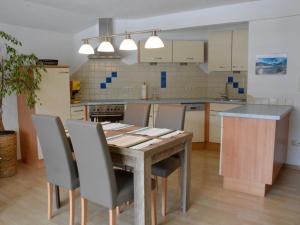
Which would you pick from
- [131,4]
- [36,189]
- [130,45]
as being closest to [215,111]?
[131,4]

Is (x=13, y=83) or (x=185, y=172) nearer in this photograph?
(x=185, y=172)

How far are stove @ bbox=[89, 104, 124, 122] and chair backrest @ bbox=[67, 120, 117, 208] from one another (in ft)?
7.69

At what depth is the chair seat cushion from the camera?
8.21ft

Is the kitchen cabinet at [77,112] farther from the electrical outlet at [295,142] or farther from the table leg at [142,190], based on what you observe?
the electrical outlet at [295,142]

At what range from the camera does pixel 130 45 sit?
2521mm

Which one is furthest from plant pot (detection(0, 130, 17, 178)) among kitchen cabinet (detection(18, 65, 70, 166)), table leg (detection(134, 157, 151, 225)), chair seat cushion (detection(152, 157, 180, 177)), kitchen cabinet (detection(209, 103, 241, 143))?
kitchen cabinet (detection(209, 103, 241, 143))

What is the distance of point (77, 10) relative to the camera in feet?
13.3

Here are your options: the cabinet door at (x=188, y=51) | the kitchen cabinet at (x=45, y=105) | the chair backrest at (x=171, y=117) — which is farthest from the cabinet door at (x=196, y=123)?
the kitchen cabinet at (x=45, y=105)

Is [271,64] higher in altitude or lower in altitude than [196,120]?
higher

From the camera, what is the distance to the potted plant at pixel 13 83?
346cm

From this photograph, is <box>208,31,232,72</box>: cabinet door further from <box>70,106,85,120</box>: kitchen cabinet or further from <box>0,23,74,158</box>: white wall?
<box>0,23,74,158</box>: white wall

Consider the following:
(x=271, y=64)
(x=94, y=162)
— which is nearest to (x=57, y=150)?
(x=94, y=162)

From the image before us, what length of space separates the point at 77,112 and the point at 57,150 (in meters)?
2.09

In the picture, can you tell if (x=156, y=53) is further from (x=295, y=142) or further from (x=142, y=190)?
(x=142, y=190)
